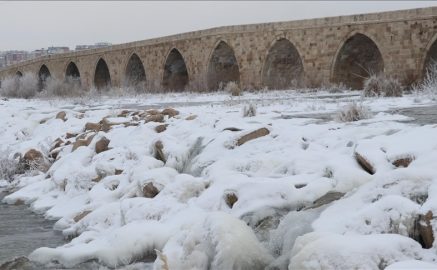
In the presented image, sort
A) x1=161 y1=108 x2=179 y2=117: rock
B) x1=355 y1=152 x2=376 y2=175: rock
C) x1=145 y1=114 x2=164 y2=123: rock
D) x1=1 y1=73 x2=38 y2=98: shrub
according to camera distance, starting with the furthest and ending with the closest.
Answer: x1=1 y1=73 x2=38 y2=98: shrub → x1=161 y1=108 x2=179 y2=117: rock → x1=145 y1=114 x2=164 y2=123: rock → x1=355 y1=152 x2=376 y2=175: rock

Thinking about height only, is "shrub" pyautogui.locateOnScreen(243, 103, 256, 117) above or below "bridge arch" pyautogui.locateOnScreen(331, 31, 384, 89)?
below

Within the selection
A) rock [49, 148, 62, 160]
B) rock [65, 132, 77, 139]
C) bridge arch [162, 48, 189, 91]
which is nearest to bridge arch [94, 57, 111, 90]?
bridge arch [162, 48, 189, 91]

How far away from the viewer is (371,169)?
5.03 m

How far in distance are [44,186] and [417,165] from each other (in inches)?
232

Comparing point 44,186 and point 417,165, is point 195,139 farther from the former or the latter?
point 417,165

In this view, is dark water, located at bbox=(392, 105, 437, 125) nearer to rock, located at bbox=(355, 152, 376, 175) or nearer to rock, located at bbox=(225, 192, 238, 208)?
rock, located at bbox=(355, 152, 376, 175)

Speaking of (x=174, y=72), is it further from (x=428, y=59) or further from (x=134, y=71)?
(x=428, y=59)

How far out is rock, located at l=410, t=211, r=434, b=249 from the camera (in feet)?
12.0

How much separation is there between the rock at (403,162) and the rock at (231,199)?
151 cm

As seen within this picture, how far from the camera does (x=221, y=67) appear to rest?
2478 cm

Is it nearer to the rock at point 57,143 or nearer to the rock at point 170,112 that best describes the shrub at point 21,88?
the rock at point 57,143

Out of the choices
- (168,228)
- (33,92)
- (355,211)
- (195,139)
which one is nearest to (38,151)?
(195,139)

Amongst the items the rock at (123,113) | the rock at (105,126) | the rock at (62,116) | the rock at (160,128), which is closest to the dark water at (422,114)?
the rock at (160,128)

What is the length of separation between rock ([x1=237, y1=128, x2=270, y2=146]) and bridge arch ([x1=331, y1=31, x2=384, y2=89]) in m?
12.7
